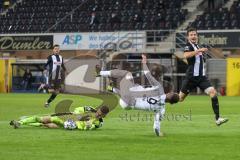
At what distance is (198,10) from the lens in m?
49.2

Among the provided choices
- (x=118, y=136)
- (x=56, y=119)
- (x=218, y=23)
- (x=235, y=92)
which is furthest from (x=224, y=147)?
(x=218, y=23)

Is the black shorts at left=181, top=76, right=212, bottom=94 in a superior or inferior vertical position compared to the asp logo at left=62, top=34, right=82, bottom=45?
inferior

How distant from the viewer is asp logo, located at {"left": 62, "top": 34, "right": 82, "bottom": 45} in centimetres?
4784

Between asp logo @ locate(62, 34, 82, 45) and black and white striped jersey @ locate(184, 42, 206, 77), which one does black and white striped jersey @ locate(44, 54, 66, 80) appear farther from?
asp logo @ locate(62, 34, 82, 45)

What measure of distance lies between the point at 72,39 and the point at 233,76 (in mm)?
12902

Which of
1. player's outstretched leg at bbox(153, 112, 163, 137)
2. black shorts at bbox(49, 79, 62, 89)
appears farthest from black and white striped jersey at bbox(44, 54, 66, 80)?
player's outstretched leg at bbox(153, 112, 163, 137)

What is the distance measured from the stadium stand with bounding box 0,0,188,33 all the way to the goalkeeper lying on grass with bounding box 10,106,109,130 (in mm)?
31809

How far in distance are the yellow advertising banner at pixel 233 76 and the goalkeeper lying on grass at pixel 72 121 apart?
2738 centimetres

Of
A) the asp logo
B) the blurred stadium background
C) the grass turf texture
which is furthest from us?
the asp logo

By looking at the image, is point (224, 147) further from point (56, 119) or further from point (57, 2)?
point (57, 2)

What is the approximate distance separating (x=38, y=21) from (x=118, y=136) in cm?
4093

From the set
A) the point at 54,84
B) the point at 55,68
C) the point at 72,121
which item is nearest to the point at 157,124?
the point at 72,121

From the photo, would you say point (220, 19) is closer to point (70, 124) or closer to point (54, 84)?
point (54, 84)

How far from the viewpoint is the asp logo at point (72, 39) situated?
4784 cm
